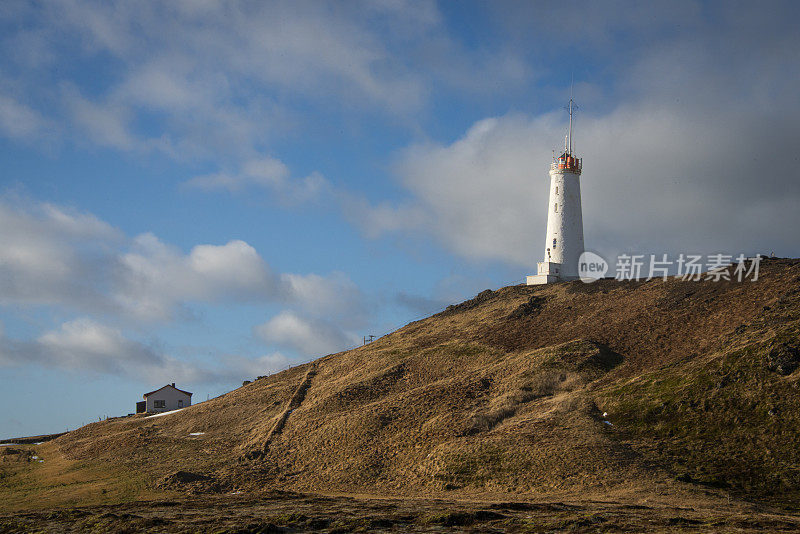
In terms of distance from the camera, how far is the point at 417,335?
305 feet

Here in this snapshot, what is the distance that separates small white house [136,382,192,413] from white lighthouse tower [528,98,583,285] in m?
54.6

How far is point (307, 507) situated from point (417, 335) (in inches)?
1941

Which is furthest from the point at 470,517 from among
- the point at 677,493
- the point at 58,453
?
the point at 58,453

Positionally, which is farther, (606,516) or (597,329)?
(597,329)

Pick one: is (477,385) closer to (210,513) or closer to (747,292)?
(747,292)

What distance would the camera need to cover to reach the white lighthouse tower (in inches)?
3866

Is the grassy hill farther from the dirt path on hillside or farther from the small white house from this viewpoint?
the small white house

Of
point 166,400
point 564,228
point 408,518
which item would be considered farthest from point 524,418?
point 166,400

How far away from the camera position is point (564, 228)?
9794cm

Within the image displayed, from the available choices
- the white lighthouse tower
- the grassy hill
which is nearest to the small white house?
the grassy hill

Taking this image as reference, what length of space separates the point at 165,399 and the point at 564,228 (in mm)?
63051

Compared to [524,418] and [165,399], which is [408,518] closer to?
[524,418]

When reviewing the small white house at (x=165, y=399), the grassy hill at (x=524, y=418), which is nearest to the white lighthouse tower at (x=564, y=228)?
the grassy hill at (x=524, y=418)

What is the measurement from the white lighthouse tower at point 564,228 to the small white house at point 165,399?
5459 cm
